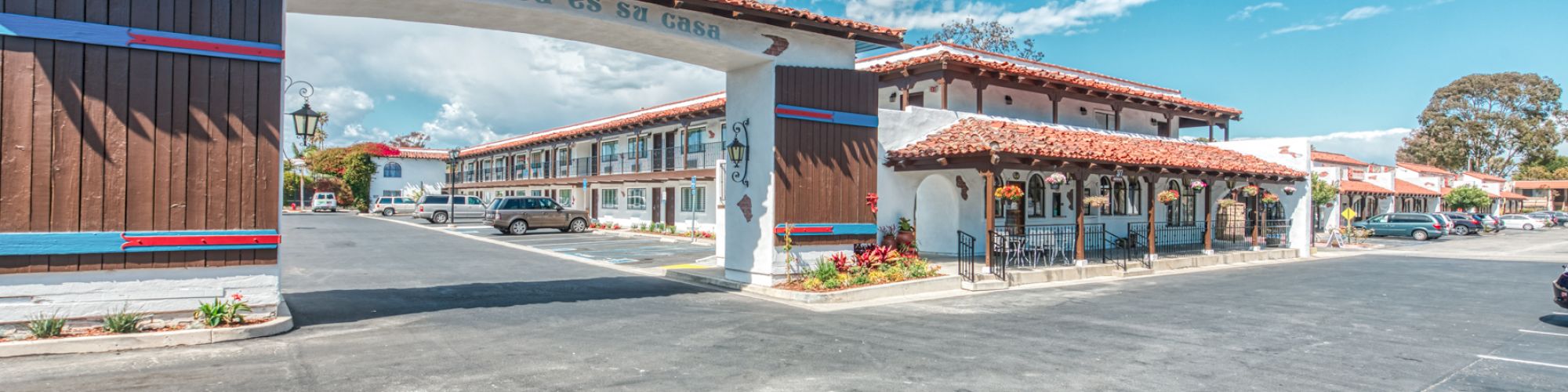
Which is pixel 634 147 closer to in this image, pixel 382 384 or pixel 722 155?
pixel 722 155

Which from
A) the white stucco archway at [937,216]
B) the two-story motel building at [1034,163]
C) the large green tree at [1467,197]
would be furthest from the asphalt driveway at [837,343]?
the large green tree at [1467,197]

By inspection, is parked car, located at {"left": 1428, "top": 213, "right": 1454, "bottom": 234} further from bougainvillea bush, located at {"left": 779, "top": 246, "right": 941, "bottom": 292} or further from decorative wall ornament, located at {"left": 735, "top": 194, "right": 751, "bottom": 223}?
decorative wall ornament, located at {"left": 735, "top": 194, "right": 751, "bottom": 223}

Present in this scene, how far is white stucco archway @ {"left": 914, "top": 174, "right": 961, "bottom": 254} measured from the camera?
17.8 m

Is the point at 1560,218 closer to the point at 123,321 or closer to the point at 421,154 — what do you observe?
the point at 123,321

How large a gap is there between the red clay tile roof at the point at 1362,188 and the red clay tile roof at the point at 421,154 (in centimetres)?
5723

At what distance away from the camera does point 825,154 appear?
1232cm

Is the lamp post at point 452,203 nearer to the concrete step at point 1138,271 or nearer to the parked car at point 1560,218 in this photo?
the concrete step at point 1138,271

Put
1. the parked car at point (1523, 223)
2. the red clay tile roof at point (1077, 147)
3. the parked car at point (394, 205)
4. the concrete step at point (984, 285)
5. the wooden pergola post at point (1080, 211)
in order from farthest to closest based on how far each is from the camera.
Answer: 1. the parked car at point (1523, 223)
2. the parked car at point (394, 205)
3. the wooden pergola post at point (1080, 211)
4. the red clay tile roof at point (1077, 147)
5. the concrete step at point (984, 285)

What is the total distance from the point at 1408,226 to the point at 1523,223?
68.1 ft

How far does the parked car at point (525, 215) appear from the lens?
2714 cm

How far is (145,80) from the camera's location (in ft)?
23.5

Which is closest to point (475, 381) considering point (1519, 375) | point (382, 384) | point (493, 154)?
point (382, 384)

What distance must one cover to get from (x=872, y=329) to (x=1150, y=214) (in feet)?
37.5

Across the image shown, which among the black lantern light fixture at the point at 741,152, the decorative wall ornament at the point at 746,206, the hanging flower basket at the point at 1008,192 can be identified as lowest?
the decorative wall ornament at the point at 746,206
